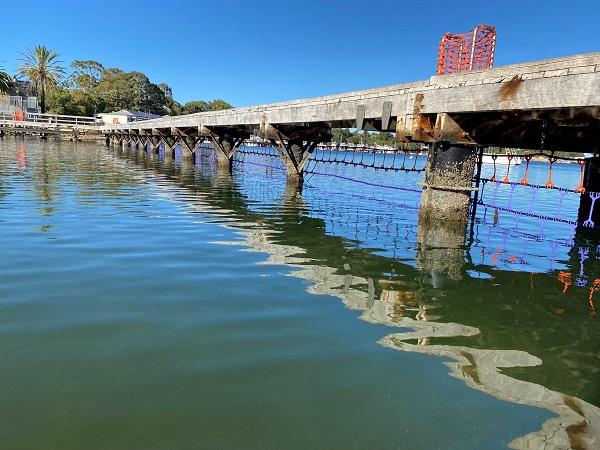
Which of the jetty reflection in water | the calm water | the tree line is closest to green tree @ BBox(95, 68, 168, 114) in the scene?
the tree line

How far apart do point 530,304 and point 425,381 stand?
9.40 ft

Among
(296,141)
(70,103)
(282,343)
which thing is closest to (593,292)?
(282,343)

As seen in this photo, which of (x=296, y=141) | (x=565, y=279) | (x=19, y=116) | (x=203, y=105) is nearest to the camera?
(x=565, y=279)

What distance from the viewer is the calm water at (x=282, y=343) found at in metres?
2.78

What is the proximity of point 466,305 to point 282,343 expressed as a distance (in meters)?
2.56

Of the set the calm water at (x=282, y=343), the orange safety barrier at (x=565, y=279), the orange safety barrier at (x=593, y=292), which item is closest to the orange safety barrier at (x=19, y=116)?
the calm water at (x=282, y=343)

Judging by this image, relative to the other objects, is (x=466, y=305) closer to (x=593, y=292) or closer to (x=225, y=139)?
(x=593, y=292)

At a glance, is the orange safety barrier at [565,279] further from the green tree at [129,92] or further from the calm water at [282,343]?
the green tree at [129,92]

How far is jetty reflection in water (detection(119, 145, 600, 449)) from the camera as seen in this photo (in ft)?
11.1

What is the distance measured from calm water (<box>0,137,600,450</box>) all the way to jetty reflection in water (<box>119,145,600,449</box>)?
3 centimetres

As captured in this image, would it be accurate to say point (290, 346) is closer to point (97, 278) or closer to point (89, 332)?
point (89, 332)

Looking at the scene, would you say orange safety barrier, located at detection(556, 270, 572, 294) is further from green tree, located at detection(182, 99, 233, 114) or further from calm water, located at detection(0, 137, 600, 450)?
green tree, located at detection(182, 99, 233, 114)

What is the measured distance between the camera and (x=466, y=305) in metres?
5.27

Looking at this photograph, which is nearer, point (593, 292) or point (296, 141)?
point (593, 292)
